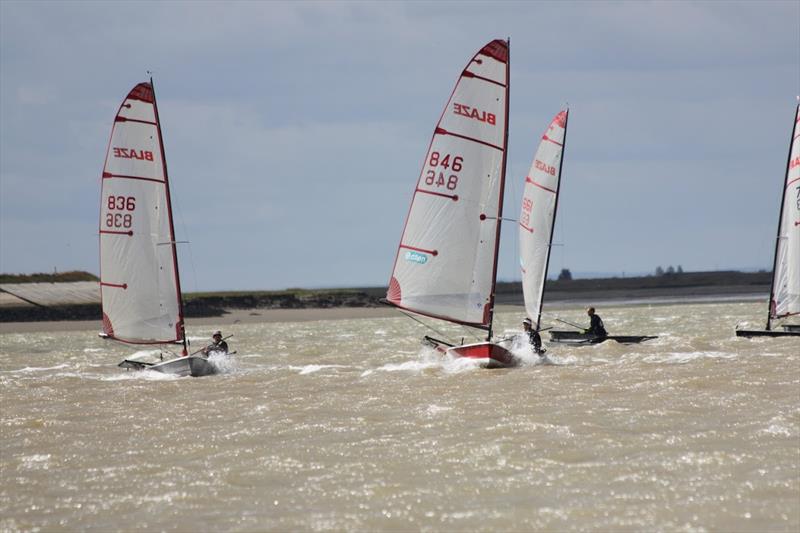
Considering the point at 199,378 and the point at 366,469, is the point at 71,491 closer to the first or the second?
the point at 366,469

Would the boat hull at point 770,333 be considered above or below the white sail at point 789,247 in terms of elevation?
below

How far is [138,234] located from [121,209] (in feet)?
2.49

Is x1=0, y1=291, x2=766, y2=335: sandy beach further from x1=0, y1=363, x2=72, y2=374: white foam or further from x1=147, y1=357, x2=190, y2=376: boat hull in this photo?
x1=147, y1=357, x2=190, y2=376: boat hull

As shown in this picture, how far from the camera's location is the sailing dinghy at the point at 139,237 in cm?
2666

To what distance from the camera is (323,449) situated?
14.3 m

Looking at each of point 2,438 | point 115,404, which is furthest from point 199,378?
point 2,438

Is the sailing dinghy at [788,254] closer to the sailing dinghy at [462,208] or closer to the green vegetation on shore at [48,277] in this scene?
the sailing dinghy at [462,208]

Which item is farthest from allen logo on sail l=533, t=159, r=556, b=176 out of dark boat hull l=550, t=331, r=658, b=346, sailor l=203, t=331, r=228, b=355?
sailor l=203, t=331, r=228, b=355

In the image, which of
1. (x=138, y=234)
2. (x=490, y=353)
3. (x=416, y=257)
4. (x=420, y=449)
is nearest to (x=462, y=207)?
(x=416, y=257)

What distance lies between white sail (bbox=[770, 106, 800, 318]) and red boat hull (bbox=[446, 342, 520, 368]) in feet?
34.7

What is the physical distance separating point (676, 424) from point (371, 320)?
43428 mm

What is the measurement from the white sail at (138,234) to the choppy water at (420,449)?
2.85 m

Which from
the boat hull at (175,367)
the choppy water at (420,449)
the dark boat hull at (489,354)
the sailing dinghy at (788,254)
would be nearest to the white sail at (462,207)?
the dark boat hull at (489,354)

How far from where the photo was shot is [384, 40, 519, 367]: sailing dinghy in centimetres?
2483
